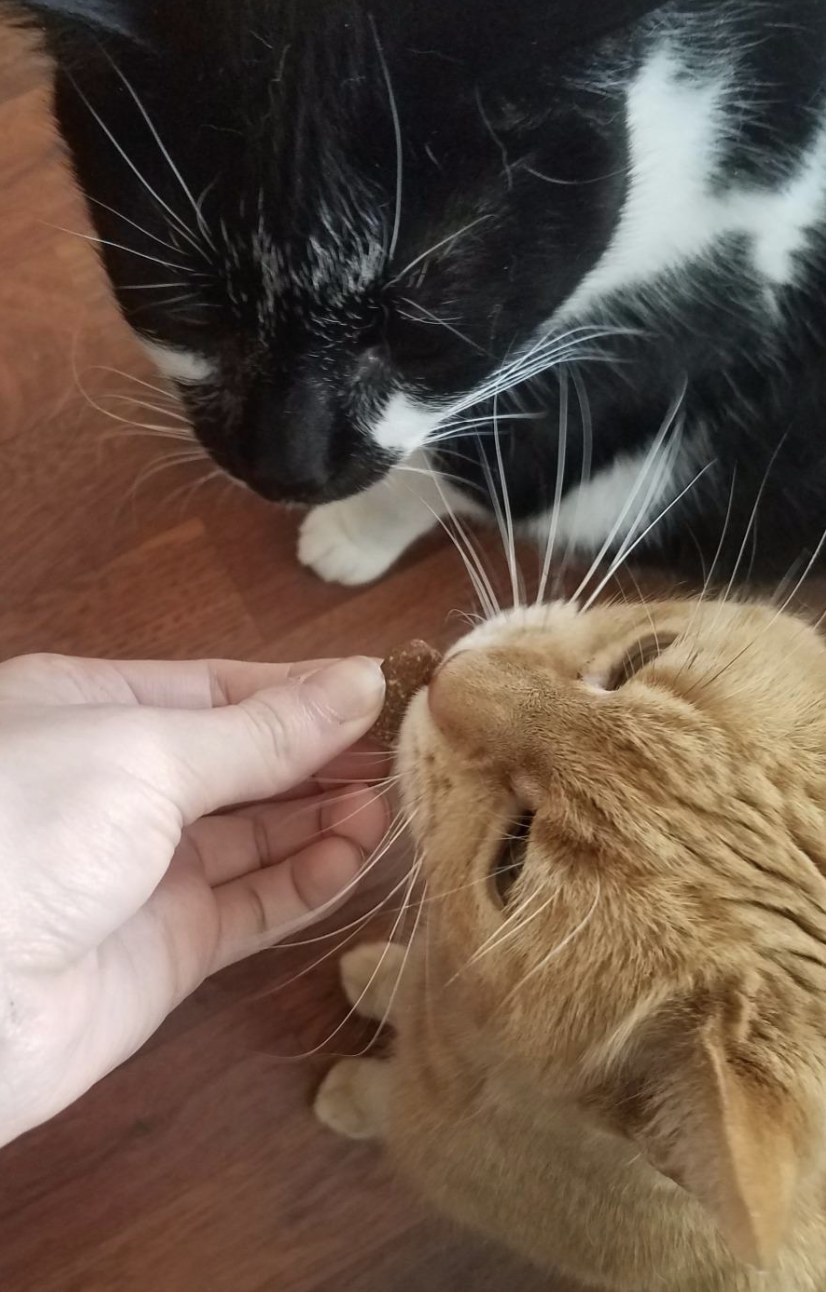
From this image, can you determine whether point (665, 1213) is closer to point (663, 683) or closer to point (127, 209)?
point (663, 683)

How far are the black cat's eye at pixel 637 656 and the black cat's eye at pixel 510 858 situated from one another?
144 millimetres

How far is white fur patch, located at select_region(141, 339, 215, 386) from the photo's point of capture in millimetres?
824

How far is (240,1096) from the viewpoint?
1.28m

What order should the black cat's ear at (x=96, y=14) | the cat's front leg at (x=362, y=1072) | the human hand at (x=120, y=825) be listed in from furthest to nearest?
the cat's front leg at (x=362, y=1072) → the human hand at (x=120, y=825) → the black cat's ear at (x=96, y=14)

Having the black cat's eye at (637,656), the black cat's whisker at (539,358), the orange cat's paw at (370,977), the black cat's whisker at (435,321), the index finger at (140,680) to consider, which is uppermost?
the black cat's whisker at (435,321)

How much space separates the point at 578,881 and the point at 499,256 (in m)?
0.44

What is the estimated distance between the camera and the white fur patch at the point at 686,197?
76 centimetres

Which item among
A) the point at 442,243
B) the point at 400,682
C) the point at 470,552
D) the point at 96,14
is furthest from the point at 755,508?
the point at 96,14

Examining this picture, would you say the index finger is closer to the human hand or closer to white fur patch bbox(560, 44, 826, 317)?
the human hand

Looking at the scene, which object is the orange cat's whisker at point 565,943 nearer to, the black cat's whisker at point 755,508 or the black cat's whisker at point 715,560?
the black cat's whisker at point 715,560

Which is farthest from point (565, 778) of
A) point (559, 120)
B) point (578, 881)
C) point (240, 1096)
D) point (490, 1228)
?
point (240, 1096)

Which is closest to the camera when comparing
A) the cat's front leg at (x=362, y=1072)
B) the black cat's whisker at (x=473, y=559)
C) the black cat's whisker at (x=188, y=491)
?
the black cat's whisker at (x=473, y=559)

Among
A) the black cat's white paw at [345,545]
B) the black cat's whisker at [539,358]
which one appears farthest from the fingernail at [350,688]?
the black cat's white paw at [345,545]

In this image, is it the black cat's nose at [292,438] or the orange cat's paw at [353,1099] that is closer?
the black cat's nose at [292,438]
